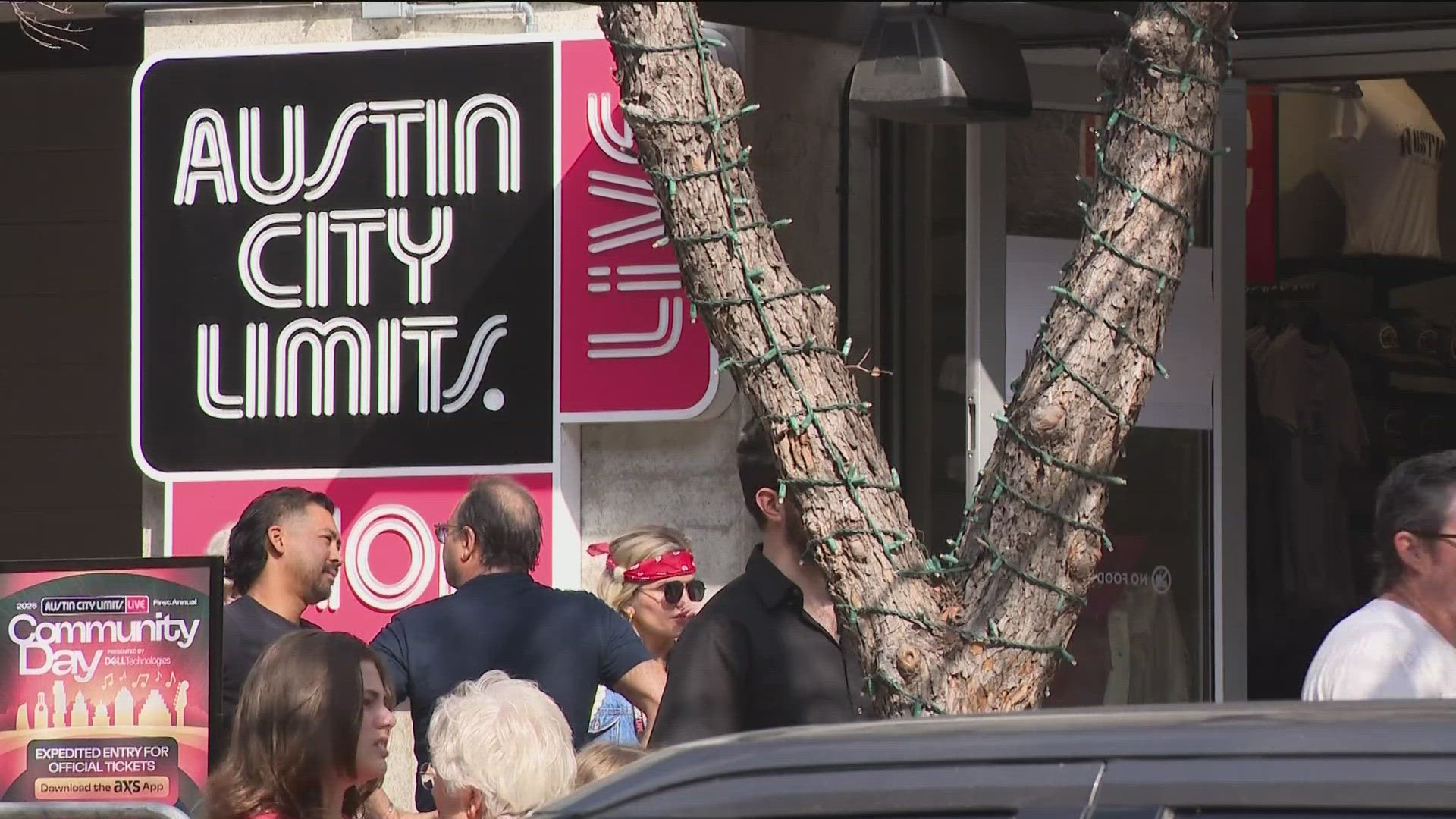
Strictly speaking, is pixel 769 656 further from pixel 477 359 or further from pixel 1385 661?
pixel 477 359

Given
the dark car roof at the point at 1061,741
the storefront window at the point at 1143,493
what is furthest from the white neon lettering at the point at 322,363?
the dark car roof at the point at 1061,741

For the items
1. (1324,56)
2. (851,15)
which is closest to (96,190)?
(851,15)

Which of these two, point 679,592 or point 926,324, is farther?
point 926,324

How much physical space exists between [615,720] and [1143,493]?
6.21 feet

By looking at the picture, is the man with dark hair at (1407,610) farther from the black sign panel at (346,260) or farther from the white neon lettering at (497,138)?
the white neon lettering at (497,138)

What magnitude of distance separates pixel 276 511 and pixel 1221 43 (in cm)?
275

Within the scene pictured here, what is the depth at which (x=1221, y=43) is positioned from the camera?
391 cm

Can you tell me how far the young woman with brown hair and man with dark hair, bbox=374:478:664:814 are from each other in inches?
65.8

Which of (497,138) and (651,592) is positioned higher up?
(497,138)

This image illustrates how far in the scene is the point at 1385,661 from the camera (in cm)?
390

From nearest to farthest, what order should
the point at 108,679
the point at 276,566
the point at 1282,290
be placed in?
the point at 108,679
the point at 276,566
the point at 1282,290

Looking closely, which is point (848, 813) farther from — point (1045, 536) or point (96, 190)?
point (96, 190)

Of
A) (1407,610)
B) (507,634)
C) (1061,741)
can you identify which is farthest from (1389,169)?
(1061,741)

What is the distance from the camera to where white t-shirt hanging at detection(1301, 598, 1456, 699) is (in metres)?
3.89
